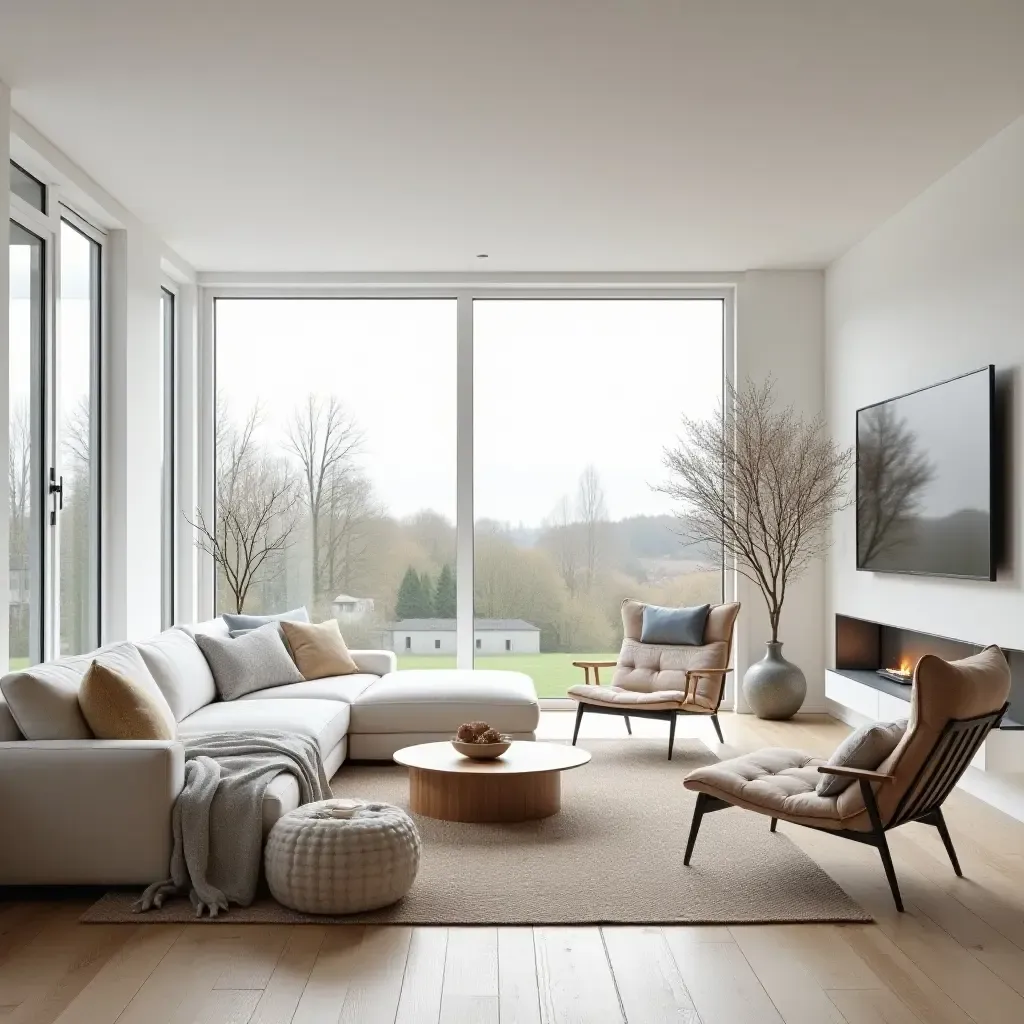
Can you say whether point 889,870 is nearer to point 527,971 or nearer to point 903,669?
point 527,971

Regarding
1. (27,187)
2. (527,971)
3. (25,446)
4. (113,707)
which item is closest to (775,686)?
(527,971)

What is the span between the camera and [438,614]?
8.39 meters

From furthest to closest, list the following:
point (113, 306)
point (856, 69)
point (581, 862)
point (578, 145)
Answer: point (113, 306)
point (578, 145)
point (856, 69)
point (581, 862)

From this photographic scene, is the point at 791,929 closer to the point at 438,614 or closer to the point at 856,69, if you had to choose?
the point at 856,69

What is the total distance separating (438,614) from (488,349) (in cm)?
202

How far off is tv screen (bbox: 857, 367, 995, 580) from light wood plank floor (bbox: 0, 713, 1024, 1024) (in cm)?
205

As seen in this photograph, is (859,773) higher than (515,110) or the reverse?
the reverse

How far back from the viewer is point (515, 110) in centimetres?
509

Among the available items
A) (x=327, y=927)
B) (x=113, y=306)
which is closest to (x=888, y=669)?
(x=327, y=927)

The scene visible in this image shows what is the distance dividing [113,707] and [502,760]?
68.3 inches

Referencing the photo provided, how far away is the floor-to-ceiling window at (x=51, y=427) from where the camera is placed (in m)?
5.50

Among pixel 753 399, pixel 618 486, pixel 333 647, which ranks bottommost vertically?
pixel 333 647

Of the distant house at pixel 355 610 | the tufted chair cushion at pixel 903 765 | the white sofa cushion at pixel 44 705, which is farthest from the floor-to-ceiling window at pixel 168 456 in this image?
the tufted chair cushion at pixel 903 765

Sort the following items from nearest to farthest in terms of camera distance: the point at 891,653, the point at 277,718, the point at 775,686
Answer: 1. the point at 277,718
2. the point at 891,653
3. the point at 775,686
